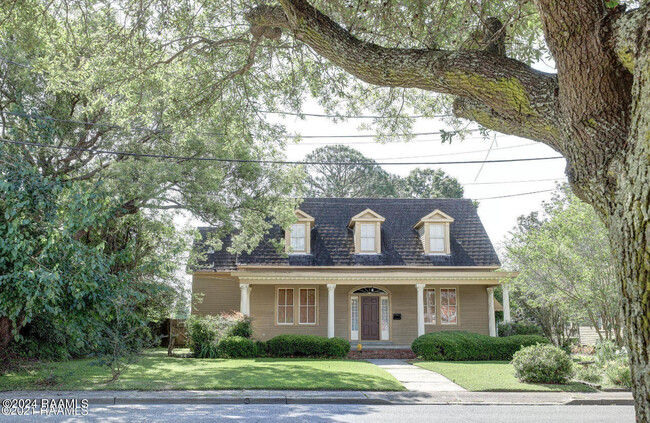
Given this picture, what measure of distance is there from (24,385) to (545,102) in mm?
12313

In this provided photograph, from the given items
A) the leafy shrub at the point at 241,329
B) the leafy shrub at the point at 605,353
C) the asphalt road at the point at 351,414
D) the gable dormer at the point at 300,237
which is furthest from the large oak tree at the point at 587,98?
the gable dormer at the point at 300,237

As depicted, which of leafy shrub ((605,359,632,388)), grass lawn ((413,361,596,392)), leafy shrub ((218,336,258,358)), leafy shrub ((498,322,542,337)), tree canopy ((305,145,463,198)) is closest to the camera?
grass lawn ((413,361,596,392))

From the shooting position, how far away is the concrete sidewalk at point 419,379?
1291 centimetres

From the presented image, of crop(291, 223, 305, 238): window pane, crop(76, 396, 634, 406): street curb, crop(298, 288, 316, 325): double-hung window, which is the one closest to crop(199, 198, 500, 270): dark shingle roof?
crop(291, 223, 305, 238): window pane

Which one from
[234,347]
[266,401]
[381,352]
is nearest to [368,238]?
[381,352]

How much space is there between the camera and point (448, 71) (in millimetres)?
4797

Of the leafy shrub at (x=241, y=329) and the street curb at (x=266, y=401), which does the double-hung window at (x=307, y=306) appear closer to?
the leafy shrub at (x=241, y=329)

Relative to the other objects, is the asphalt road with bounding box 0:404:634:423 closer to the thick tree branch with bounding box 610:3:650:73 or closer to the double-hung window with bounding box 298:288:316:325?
the thick tree branch with bounding box 610:3:650:73

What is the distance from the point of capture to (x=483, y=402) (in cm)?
1110

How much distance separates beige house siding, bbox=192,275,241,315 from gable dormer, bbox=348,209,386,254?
6.38m

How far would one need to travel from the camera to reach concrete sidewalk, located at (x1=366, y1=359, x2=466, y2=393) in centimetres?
1291

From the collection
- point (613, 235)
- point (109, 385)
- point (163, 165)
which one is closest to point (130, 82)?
point (163, 165)

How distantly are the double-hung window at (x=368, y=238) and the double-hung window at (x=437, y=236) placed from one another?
273cm

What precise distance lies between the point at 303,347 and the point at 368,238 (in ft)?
23.3
